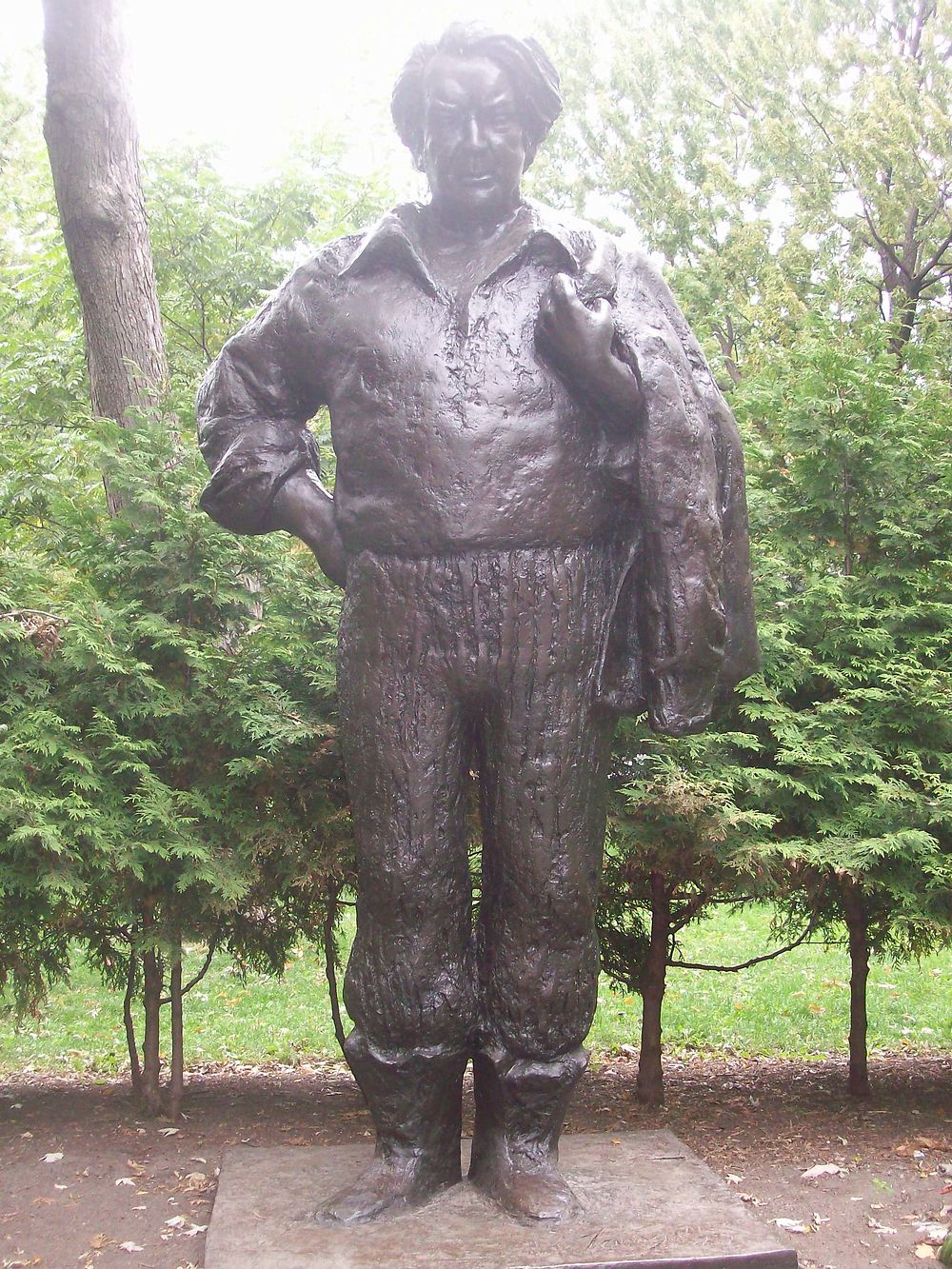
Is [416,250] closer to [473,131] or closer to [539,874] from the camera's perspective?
[473,131]

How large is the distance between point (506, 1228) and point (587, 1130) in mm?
1961

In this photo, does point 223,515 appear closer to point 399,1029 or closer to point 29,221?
point 399,1029

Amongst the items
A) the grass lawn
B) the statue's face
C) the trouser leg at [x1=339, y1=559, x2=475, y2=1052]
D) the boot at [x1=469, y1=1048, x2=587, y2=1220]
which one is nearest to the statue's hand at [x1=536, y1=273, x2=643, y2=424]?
the statue's face

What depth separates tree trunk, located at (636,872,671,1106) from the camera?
508 cm

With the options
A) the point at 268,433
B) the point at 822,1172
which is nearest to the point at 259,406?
the point at 268,433

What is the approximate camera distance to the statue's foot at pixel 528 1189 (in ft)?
10.1

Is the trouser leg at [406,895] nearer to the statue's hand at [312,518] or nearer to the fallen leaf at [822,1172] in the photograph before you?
the statue's hand at [312,518]

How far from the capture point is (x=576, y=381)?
10.5ft

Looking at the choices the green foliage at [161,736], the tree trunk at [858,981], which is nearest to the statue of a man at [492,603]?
the green foliage at [161,736]

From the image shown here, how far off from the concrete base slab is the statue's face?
259 cm

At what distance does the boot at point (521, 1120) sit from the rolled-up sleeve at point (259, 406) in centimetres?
161

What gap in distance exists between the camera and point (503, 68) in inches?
127

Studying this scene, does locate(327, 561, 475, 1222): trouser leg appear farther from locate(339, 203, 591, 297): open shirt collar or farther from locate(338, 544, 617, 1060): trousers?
locate(339, 203, 591, 297): open shirt collar

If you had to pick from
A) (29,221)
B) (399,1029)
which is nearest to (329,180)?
(29,221)
